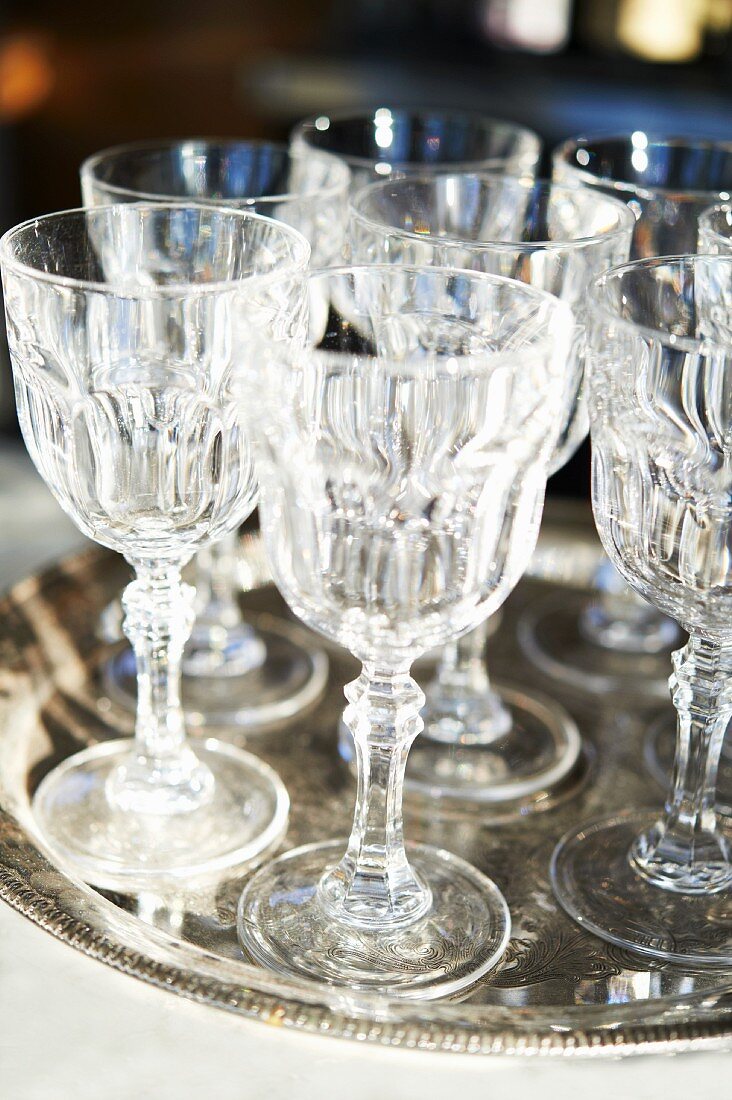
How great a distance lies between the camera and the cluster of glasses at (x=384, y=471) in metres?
0.45

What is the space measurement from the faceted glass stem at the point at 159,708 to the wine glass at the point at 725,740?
0.20 m

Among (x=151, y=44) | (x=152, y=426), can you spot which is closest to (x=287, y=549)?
(x=152, y=426)

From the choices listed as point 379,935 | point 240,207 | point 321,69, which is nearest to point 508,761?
point 379,935

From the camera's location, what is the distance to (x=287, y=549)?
462 millimetres

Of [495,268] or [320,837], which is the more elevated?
[495,268]

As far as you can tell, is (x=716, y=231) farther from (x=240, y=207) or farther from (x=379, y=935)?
(x=379, y=935)

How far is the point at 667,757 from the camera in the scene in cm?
66

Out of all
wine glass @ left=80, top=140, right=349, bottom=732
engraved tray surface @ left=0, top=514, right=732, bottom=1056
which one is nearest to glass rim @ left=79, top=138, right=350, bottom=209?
wine glass @ left=80, top=140, right=349, bottom=732

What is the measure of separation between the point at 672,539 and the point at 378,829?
0.49 ft

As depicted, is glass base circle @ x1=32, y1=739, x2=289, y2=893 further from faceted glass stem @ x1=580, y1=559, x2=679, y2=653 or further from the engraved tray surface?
faceted glass stem @ x1=580, y1=559, x2=679, y2=653

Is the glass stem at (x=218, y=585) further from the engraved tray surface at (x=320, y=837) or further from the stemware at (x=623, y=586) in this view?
the stemware at (x=623, y=586)

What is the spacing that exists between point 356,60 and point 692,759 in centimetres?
113

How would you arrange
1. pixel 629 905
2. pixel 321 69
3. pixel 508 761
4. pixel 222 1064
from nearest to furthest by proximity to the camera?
1. pixel 222 1064
2. pixel 629 905
3. pixel 508 761
4. pixel 321 69

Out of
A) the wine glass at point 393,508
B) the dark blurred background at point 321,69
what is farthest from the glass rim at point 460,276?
the dark blurred background at point 321,69
